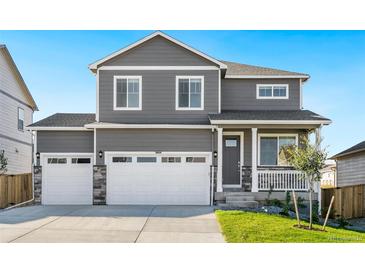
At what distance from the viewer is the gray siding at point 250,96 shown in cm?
1666

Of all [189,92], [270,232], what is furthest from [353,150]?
[270,232]

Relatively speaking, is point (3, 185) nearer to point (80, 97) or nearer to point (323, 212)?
point (80, 97)

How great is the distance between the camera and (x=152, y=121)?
15.5 metres

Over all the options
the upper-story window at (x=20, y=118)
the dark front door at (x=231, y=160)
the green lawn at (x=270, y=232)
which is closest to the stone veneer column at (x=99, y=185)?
the dark front door at (x=231, y=160)

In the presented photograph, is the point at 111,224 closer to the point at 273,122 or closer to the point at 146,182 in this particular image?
the point at 146,182

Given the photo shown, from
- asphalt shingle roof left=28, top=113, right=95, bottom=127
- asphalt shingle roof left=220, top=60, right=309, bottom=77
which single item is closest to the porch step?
asphalt shingle roof left=220, top=60, right=309, bottom=77

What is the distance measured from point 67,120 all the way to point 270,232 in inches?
411

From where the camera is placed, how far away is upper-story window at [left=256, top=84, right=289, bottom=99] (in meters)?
16.7

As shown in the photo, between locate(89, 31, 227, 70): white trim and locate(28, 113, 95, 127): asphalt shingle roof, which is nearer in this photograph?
locate(89, 31, 227, 70): white trim

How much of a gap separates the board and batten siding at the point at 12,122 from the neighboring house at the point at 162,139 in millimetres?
5378

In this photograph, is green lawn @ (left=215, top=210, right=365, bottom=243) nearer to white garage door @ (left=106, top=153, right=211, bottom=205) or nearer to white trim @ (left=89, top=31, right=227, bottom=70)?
white garage door @ (left=106, top=153, right=211, bottom=205)

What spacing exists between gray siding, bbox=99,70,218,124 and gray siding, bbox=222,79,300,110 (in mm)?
1480
